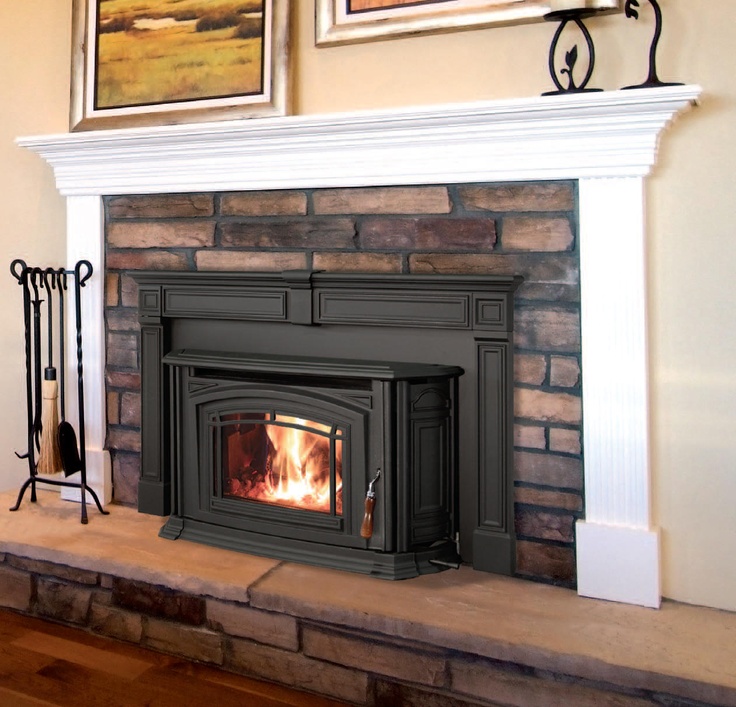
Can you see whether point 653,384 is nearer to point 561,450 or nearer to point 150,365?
point 561,450

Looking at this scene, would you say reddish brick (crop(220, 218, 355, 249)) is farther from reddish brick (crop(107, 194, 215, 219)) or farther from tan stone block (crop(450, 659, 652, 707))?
tan stone block (crop(450, 659, 652, 707))

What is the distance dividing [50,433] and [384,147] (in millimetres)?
1421

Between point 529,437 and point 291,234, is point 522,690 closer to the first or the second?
point 529,437

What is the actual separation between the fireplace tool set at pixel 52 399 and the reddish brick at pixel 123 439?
108mm

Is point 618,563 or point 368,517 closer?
point 618,563

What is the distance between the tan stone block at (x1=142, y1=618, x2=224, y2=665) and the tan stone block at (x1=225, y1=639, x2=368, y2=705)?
46 mm

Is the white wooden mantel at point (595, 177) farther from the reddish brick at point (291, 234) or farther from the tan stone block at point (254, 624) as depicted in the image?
the tan stone block at point (254, 624)

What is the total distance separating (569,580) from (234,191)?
148cm

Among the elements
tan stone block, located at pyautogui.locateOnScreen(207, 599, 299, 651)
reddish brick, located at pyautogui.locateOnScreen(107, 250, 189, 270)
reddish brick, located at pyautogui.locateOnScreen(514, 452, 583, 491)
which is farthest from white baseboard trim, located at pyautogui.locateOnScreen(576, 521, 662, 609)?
reddish brick, located at pyautogui.locateOnScreen(107, 250, 189, 270)

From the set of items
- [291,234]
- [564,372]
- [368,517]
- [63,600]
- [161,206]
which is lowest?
[63,600]

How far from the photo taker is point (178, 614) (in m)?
2.22

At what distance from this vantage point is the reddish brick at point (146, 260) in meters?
2.61

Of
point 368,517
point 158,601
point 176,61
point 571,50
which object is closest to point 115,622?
point 158,601

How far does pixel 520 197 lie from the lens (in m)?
2.14
